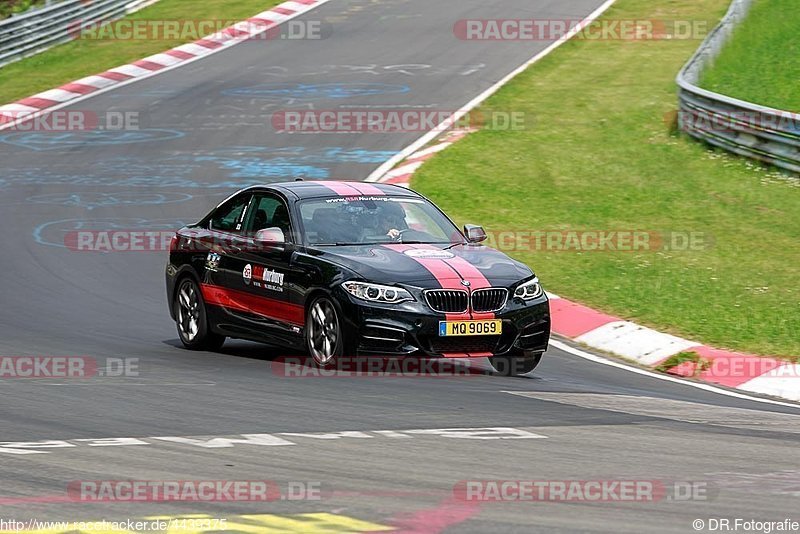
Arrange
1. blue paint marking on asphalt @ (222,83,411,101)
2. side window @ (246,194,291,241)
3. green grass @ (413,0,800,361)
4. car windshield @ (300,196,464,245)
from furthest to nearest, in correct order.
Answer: blue paint marking on asphalt @ (222,83,411,101) < green grass @ (413,0,800,361) < side window @ (246,194,291,241) < car windshield @ (300,196,464,245)

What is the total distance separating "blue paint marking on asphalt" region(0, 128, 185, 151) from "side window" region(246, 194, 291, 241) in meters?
12.6

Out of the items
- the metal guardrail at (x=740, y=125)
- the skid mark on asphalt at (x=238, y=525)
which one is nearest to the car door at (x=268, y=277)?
the skid mark on asphalt at (x=238, y=525)

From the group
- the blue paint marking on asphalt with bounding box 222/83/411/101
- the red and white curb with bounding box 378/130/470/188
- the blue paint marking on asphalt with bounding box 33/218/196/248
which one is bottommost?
the blue paint marking on asphalt with bounding box 33/218/196/248

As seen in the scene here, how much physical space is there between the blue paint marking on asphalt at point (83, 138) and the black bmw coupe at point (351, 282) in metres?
11.8

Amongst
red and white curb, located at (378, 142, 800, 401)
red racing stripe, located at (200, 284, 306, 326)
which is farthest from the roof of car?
red and white curb, located at (378, 142, 800, 401)

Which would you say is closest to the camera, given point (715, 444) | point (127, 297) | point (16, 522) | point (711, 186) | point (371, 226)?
point (16, 522)

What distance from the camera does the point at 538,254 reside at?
16.7 metres

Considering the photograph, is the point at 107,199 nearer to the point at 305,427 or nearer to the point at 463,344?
the point at 463,344

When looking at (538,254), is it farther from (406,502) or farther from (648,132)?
(406,502)

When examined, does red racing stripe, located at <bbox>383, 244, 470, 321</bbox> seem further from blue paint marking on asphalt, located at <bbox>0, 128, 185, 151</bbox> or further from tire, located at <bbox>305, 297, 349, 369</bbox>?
blue paint marking on asphalt, located at <bbox>0, 128, 185, 151</bbox>

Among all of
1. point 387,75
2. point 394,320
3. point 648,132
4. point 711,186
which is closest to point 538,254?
point 711,186

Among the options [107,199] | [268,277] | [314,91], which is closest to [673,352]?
[268,277]

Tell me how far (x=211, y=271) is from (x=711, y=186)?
954cm

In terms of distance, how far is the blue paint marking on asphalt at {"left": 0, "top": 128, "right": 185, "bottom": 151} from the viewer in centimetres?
2448
